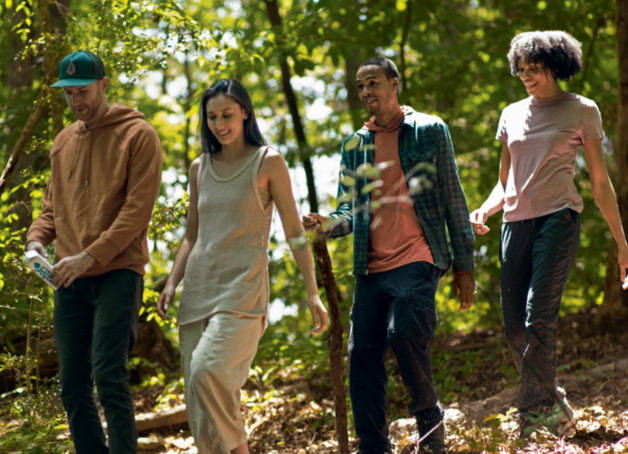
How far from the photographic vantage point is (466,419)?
4246 millimetres

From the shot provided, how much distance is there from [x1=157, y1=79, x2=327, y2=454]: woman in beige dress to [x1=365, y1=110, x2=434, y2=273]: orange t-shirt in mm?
532

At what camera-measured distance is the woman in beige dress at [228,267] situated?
2.74 metres

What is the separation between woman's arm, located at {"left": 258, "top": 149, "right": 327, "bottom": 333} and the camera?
2.93 m

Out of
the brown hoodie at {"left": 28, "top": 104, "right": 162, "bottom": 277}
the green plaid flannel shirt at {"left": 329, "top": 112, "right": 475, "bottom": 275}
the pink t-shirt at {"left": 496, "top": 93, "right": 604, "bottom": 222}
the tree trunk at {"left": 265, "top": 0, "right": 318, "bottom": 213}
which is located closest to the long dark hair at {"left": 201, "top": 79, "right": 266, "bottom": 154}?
the brown hoodie at {"left": 28, "top": 104, "right": 162, "bottom": 277}

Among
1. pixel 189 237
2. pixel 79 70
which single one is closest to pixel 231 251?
pixel 189 237

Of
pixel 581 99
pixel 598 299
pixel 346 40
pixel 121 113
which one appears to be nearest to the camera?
pixel 121 113

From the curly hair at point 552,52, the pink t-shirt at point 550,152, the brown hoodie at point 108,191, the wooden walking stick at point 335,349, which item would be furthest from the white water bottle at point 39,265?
the curly hair at point 552,52

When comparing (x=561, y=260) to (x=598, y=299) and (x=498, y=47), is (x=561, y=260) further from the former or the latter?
(x=598, y=299)

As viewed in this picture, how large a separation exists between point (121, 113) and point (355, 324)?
5.74 ft

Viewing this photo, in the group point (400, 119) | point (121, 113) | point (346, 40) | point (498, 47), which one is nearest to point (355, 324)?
point (400, 119)

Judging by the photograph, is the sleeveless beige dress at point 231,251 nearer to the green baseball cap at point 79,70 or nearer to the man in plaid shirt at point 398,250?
the man in plaid shirt at point 398,250

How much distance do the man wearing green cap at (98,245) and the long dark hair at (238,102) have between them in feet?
1.04

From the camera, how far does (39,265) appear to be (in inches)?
117

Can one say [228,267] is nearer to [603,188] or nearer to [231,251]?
[231,251]
